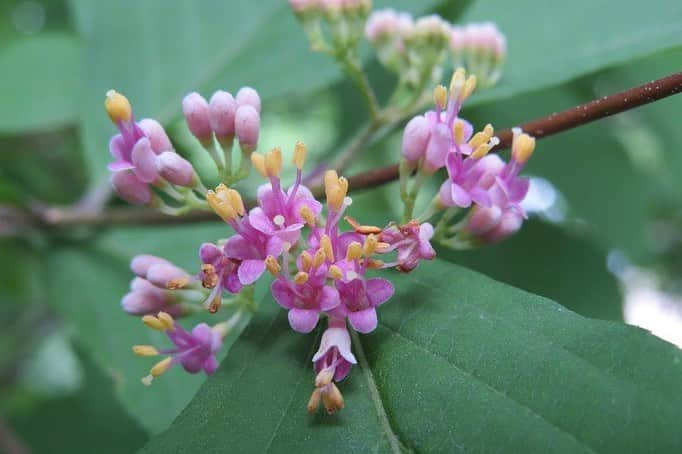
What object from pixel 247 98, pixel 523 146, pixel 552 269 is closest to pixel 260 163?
pixel 247 98

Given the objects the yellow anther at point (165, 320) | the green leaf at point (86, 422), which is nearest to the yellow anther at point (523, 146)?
the yellow anther at point (165, 320)

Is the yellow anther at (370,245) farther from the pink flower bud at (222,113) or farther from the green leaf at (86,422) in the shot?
the green leaf at (86,422)

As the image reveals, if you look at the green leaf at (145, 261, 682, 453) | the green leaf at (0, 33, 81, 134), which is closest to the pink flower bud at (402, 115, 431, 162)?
the green leaf at (145, 261, 682, 453)

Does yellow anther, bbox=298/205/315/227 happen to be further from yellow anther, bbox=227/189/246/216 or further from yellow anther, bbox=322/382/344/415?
yellow anther, bbox=322/382/344/415

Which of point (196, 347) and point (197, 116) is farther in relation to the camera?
point (197, 116)

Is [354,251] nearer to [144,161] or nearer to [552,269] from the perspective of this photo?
[144,161]

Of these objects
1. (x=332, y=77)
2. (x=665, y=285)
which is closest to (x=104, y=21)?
(x=332, y=77)
